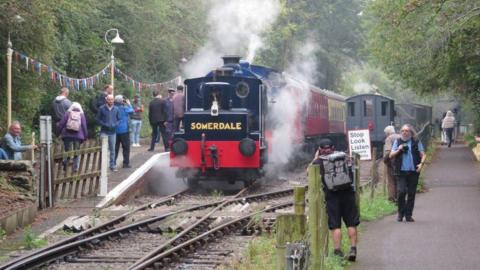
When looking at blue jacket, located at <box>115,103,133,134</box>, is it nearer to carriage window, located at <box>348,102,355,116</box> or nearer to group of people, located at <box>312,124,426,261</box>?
group of people, located at <box>312,124,426,261</box>

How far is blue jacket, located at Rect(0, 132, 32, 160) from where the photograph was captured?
15906mm

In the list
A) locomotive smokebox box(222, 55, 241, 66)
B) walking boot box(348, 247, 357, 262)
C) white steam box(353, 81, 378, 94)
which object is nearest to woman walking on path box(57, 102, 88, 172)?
locomotive smokebox box(222, 55, 241, 66)

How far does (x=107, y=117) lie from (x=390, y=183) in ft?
20.1

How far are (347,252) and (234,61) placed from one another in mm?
10913

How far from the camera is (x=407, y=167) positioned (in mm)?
13500

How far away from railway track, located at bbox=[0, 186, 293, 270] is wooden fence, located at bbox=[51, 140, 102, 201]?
5.22 ft

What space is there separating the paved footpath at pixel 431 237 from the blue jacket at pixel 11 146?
6326 mm

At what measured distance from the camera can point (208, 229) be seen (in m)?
13.1

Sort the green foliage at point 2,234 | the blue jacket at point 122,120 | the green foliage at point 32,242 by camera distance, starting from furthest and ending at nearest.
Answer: the blue jacket at point 122,120 → the green foliage at point 2,234 → the green foliage at point 32,242

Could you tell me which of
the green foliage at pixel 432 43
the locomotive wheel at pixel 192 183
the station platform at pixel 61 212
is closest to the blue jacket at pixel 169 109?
the station platform at pixel 61 212

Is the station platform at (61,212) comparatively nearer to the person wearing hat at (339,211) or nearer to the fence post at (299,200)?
the person wearing hat at (339,211)

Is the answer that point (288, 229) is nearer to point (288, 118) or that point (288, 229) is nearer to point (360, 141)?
→ point (360, 141)

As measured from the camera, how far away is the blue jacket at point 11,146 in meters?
15.9

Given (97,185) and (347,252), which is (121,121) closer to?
(97,185)
